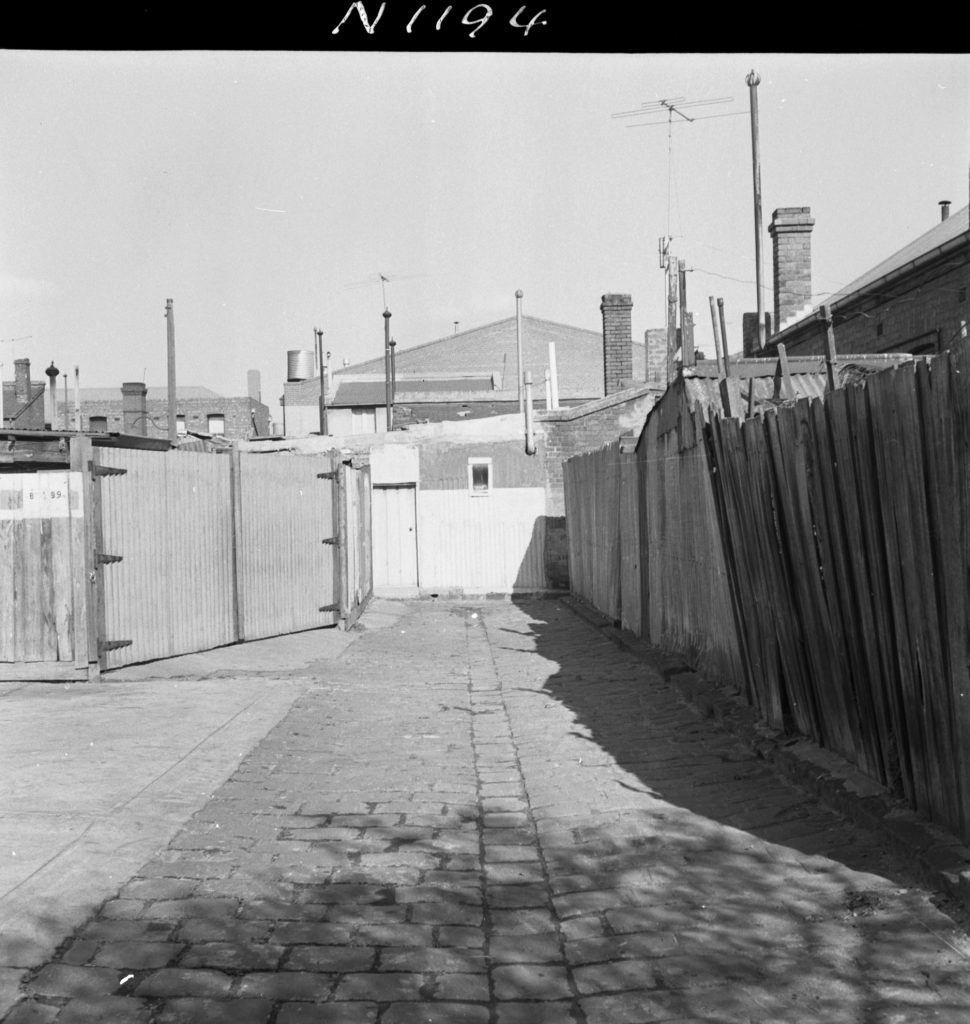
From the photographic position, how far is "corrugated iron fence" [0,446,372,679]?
34.3ft

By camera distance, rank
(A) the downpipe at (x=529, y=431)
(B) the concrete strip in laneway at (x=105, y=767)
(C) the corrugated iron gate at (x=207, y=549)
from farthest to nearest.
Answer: (A) the downpipe at (x=529, y=431) < (C) the corrugated iron gate at (x=207, y=549) < (B) the concrete strip in laneway at (x=105, y=767)

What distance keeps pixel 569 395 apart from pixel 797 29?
4954 centimetres

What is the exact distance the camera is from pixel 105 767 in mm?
7082

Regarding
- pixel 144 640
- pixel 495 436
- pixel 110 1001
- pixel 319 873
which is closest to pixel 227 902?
pixel 319 873

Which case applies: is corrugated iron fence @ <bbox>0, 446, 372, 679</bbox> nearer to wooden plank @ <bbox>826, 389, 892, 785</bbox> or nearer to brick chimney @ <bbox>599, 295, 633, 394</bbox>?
wooden plank @ <bbox>826, 389, 892, 785</bbox>

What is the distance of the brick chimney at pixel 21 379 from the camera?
2184 inches

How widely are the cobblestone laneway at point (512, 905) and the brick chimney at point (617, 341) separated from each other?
20839 mm

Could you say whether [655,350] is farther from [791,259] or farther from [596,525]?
[596,525]

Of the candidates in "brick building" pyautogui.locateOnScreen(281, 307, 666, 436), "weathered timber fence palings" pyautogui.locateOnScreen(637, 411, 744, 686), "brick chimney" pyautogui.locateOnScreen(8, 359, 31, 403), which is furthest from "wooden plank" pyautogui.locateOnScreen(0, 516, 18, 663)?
"brick chimney" pyautogui.locateOnScreen(8, 359, 31, 403)

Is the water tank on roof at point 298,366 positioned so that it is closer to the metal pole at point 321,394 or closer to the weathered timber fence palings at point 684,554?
the metal pole at point 321,394

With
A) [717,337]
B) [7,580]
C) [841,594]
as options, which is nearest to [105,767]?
[7,580]

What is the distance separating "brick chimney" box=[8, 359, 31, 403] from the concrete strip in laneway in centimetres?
A: 4759

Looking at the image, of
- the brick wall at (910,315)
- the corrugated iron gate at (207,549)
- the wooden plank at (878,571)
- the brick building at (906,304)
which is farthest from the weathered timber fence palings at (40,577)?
the brick wall at (910,315)

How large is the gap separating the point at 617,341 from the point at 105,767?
23.0 m
